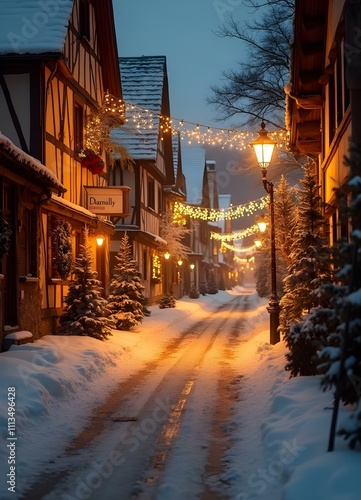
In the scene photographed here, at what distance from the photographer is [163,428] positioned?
802 centimetres

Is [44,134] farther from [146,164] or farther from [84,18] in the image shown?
[146,164]

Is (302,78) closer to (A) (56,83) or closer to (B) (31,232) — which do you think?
(A) (56,83)

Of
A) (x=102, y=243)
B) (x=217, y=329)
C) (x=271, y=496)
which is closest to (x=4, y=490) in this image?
(x=271, y=496)

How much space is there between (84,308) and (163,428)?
25.7ft

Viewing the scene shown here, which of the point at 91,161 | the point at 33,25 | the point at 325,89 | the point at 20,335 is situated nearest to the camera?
the point at 20,335

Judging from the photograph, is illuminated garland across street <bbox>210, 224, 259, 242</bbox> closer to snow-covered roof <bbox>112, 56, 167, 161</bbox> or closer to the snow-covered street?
snow-covered roof <bbox>112, 56, 167, 161</bbox>

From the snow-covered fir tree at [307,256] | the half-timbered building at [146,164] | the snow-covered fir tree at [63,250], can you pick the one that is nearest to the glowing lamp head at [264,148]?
the snow-covered fir tree at [307,256]

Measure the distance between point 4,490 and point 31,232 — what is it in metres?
8.81

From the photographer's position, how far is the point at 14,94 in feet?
49.5

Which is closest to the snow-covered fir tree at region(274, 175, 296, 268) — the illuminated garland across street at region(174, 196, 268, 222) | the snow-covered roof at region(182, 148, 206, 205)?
the illuminated garland across street at region(174, 196, 268, 222)

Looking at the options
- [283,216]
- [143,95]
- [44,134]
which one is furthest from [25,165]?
[143,95]

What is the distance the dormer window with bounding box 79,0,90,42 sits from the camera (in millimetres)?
18330

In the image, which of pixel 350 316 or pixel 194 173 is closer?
pixel 350 316

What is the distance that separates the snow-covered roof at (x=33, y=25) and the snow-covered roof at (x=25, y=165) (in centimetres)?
353
